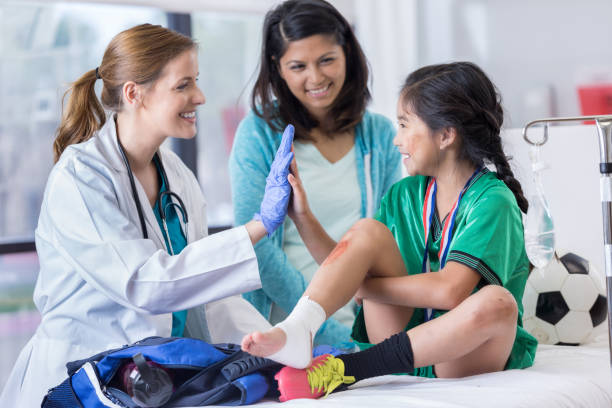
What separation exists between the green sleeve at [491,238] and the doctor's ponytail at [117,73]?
0.81m

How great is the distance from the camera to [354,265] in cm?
158

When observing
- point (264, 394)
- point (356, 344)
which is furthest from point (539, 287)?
point (264, 394)

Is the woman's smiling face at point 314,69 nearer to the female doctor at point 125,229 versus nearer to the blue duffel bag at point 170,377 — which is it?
the female doctor at point 125,229

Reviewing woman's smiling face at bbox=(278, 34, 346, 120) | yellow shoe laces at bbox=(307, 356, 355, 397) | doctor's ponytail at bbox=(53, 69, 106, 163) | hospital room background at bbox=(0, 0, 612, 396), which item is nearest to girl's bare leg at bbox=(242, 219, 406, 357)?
yellow shoe laces at bbox=(307, 356, 355, 397)

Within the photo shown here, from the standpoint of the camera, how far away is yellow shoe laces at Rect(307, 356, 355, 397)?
1.39 m

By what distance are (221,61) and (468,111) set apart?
73.4 inches

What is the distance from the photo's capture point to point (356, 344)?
1.78 metres

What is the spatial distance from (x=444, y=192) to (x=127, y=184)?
2.54 ft

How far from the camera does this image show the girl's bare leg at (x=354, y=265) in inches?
59.8

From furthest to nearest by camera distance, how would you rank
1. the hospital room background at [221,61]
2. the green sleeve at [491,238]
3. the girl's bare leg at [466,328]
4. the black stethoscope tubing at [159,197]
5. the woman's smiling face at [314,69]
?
the hospital room background at [221,61] < the woman's smiling face at [314,69] < the black stethoscope tubing at [159,197] < the green sleeve at [491,238] < the girl's bare leg at [466,328]

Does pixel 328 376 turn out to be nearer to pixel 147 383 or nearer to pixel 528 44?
pixel 147 383

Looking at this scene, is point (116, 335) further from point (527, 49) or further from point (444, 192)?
point (527, 49)

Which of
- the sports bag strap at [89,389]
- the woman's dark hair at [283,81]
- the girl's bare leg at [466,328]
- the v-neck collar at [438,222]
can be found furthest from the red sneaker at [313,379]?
the woman's dark hair at [283,81]

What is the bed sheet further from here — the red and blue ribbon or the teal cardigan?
the teal cardigan
